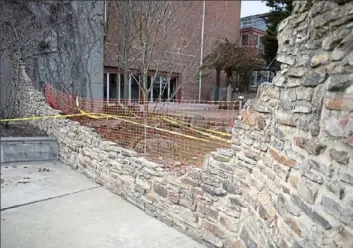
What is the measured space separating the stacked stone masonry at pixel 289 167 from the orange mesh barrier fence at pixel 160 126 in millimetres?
500

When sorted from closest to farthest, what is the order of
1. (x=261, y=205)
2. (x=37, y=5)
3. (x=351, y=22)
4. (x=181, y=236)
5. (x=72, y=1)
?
(x=351, y=22), (x=261, y=205), (x=181, y=236), (x=37, y=5), (x=72, y=1)

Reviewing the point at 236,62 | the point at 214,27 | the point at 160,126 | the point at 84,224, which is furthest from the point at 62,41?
the point at 214,27

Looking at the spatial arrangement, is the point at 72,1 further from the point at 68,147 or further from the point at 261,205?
the point at 261,205

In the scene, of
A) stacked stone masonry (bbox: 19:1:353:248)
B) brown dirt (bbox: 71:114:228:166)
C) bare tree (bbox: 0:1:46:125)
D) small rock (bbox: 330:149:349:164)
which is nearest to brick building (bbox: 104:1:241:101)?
bare tree (bbox: 0:1:46:125)

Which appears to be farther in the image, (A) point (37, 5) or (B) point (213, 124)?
(A) point (37, 5)

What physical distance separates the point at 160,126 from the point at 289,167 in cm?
343

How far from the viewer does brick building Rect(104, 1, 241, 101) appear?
1038 centimetres

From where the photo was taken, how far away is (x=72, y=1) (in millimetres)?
10797

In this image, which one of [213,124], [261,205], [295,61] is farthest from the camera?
[213,124]

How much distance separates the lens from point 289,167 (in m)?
2.16

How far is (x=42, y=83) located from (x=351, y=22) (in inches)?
376

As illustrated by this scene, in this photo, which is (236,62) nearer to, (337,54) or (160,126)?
(160,126)

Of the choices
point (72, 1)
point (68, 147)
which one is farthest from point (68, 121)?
point (72, 1)

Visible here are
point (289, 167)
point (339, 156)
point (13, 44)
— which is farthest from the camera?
point (13, 44)
